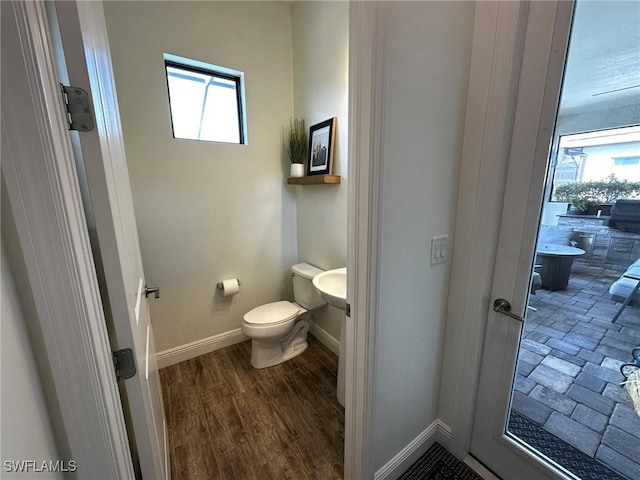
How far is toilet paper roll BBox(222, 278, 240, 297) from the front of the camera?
83.6 inches

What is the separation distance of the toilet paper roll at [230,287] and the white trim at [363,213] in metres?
1.37

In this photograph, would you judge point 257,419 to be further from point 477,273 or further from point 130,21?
point 130,21

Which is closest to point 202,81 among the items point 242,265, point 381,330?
point 242,265

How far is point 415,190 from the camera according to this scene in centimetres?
98

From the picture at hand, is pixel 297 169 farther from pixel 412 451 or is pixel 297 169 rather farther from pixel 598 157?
pixel 412 451

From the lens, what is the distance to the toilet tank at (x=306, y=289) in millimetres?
2119

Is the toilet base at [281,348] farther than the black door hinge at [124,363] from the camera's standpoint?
Yes

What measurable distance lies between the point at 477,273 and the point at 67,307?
132 centimetres

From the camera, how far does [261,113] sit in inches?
83.2

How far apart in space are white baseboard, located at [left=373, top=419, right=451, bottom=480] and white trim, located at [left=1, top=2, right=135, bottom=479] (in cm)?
113

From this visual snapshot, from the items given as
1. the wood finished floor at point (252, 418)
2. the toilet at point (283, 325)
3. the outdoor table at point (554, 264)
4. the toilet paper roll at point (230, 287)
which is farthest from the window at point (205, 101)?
the outdoor table at point (554, 264)

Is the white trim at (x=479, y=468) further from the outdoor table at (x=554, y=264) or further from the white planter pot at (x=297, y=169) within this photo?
the white planter pot at (x=297, y=169)

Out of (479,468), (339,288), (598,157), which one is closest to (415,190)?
(598,157)

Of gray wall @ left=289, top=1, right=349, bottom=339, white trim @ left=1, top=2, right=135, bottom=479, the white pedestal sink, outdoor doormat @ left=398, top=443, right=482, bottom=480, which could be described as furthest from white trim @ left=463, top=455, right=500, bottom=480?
white trim @ left=1, top=2, right=135, bottom=479
